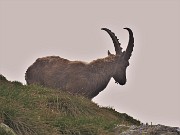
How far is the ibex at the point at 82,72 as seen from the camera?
2012 centimetres

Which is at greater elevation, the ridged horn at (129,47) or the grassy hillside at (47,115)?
the ridged horn at (129,47)

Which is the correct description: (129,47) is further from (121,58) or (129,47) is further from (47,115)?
(47,115)

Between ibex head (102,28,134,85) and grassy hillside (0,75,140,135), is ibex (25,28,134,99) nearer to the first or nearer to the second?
ibex head (102,28,134,85)

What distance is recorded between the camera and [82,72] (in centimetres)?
2059

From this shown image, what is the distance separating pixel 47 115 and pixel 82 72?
9544 mm

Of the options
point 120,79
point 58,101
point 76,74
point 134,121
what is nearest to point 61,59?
point 76,74

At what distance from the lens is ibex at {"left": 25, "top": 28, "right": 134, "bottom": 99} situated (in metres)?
20.1

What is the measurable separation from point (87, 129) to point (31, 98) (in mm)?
2289

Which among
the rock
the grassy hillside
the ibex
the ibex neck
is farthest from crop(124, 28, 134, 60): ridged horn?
the rock

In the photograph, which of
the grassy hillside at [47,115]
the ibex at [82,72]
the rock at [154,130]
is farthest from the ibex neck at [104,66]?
the rock at [154,130]

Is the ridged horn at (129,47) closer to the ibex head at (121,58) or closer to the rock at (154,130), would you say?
the ibex head at (121,58)

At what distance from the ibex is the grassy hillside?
517 cm

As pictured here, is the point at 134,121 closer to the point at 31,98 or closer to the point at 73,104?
the point at 73,104

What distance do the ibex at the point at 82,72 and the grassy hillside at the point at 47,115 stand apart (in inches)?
204
